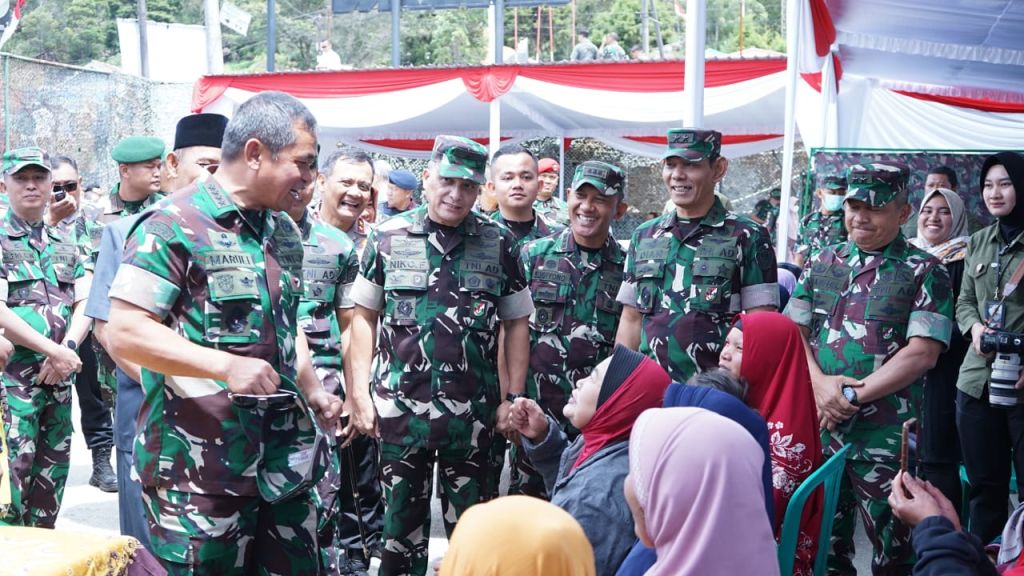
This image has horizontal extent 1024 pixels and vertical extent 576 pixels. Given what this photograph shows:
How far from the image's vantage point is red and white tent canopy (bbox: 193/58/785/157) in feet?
45.2

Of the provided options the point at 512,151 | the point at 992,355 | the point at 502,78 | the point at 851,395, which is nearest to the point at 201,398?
the point at 851,395

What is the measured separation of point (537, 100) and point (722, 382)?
11.7m

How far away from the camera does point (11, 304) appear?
220 inches

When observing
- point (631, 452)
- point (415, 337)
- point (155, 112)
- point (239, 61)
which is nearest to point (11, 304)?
point (415, 337)

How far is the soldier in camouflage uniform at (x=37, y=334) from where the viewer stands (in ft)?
17.2

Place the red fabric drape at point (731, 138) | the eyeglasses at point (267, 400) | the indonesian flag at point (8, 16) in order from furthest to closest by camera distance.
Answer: the red fabric drape at point (731, 138), the indonesian flag at point (8, 16), the eyeglasses at point (267, 400)

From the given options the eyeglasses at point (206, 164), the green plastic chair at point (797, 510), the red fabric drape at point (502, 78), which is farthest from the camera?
the red fabric drape at point (502, 78)

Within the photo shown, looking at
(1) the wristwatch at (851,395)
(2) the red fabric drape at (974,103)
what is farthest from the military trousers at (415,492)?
(2) the red fabric drape at (974,103)

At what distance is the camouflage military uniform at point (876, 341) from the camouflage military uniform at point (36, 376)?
3.80 metres

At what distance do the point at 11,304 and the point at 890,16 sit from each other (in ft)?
24.1

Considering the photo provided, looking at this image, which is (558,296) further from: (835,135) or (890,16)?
(835,135)

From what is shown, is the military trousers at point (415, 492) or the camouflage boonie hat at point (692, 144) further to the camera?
the camouflage boonie hat at point (692, 144)

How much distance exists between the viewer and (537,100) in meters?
14.8

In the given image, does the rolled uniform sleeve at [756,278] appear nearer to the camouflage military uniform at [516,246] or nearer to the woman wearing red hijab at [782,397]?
the woman wearing red hijab at [782,397]
